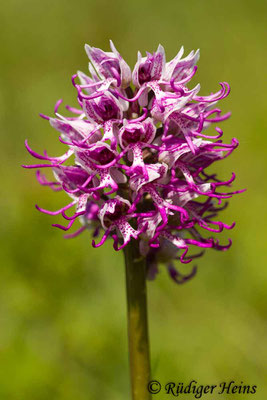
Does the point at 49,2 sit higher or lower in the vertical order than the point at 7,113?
higher

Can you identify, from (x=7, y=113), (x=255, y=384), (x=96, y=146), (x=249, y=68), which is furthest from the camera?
(x=249, y=68)

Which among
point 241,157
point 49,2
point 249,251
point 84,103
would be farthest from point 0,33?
point 84,103

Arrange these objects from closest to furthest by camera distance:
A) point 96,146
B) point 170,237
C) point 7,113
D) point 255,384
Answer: point 96,146 → point 170,237 → point 255,384 → point 7,113

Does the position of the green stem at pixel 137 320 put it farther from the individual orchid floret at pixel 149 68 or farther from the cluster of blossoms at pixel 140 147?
the individual orchid floret at pixel 149 68

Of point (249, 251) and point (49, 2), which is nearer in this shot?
point (249, 251)

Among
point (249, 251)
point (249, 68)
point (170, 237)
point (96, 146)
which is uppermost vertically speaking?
point (249, 68)

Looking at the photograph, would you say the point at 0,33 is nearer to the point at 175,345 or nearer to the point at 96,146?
the point at 175,345

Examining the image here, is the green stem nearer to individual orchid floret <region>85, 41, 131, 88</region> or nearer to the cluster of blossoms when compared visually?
the cluster of blossoms

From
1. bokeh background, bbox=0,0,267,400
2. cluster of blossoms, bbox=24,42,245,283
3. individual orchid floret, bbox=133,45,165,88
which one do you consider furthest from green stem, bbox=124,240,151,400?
individual orchid floret, bbox=133,45,165,88
